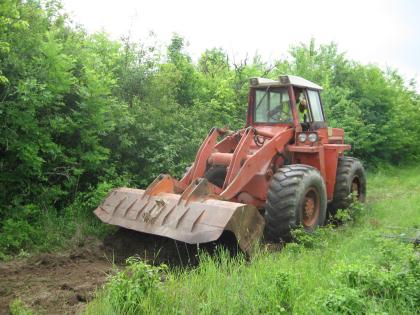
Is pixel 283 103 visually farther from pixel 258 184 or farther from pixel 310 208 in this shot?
pixel 310 208

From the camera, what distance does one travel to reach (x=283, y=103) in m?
8.04

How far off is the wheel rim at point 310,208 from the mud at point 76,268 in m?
1.34

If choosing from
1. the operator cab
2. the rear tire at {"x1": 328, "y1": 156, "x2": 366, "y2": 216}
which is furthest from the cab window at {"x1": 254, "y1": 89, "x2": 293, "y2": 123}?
the rear tire at {"x1": 328, "y1": 156, "x2": 366, "y2": 216}

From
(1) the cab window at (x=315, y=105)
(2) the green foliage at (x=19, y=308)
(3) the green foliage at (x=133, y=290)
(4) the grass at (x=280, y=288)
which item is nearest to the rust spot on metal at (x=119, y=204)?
(4) the grass at (x=280, y=288)

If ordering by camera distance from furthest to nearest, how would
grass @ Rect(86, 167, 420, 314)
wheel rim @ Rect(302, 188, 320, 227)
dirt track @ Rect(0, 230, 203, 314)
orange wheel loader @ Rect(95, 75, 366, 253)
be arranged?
wheel rim @ Rect(302, 188, 320, 227) → orange wheel loader @ Rect(95, 75, 366, 253) → dirt track @ Rect(0, 230, 203, 314) → grass @ Rect(86, 167, 420, 314)

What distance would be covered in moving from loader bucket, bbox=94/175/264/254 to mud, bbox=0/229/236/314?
0.36 metres

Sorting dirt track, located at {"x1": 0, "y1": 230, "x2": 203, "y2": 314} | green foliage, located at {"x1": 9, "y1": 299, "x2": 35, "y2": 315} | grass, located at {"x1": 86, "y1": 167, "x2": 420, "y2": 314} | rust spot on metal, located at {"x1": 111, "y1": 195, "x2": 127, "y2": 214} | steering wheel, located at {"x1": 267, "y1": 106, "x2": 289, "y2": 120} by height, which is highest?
steering wheel, located at {"x1": 267, "y1": 106, "x2": 289, "y2": 120}

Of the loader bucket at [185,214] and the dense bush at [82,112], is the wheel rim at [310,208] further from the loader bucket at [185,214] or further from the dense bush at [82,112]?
the dense bush at [82,112]

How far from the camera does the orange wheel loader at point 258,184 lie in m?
5.81

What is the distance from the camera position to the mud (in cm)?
452

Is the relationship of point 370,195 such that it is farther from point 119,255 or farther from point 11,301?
point 11,301

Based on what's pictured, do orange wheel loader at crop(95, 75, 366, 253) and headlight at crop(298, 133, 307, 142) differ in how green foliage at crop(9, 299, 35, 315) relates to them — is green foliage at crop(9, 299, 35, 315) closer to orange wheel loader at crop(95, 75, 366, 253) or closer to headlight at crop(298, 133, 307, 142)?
orange wheel loader at crop(95, 75, 366, 253)

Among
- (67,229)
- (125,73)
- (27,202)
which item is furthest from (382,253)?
(125,73)

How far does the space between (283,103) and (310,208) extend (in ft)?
6.55
